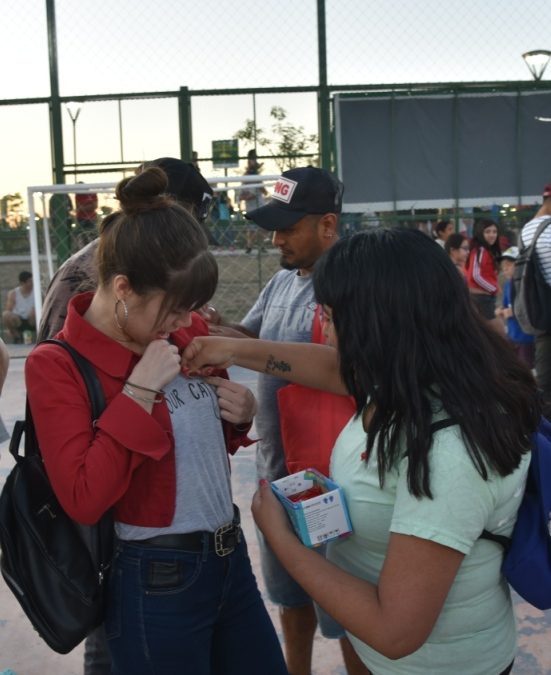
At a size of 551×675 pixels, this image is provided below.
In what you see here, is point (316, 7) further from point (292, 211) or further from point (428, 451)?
point (428, 451)

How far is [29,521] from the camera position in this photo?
1561mm

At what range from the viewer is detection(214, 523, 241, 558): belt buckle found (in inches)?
67.1

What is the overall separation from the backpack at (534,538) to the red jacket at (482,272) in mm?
6702

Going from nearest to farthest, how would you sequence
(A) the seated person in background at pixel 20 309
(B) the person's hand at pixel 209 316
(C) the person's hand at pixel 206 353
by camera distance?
(C) the person's hand at pixel 206 353
(B) the person's hand at pixel 209 316
(A) the seated person in background at pixel 20 309

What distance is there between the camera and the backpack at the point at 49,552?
5.17ft

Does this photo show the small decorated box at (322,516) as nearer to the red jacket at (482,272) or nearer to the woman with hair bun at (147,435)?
the woman with hair bun at (147,435)

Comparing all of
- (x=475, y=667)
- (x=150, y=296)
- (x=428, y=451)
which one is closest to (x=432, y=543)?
(x=428, y=451)

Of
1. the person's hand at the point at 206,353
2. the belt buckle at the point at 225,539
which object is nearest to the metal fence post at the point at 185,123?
the person's hand at the point at 206,353

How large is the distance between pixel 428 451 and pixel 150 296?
25.9 inches

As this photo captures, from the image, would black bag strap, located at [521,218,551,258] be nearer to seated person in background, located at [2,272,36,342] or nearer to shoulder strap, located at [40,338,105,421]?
shoulder strap, located at [40,338,105,421]

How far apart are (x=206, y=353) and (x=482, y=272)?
6.59m

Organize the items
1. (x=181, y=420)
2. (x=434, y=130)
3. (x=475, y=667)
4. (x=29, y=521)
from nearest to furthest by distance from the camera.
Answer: (x=475, y=667)
(x=29, y=521)
(x=181, y=420)
(x=434, y=130)

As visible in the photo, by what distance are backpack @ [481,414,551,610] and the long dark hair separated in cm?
6

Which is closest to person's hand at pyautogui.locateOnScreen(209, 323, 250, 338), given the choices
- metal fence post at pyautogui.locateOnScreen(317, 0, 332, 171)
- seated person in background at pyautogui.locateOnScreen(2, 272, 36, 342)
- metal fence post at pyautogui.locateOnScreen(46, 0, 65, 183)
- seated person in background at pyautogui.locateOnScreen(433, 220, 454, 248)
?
metal fence post at pyautogui.locateOnScreen(317, 0, 332, 171)
